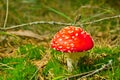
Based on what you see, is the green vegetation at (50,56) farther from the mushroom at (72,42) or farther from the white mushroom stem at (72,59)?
the mushroom at (72,42)

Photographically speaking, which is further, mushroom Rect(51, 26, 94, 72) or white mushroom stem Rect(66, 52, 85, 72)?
white mushroom stem Rect(66, 52, 85, 72)

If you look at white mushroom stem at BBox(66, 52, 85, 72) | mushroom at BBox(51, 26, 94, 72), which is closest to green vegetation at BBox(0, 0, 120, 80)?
white mushroom stem at BBox(66, 52, 85, 72)

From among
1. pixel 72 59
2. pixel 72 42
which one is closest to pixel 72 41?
pixel 72 42

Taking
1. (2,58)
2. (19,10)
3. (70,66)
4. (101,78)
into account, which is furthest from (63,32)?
(19,10)

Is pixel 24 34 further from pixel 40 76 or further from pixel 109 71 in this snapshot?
pixel 109 71

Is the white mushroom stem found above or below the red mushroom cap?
below

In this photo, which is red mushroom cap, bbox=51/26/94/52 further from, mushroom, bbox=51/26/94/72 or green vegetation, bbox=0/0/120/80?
green vegetation, bbox=0/0/120/80

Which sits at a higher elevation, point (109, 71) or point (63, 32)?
point (63, 32)

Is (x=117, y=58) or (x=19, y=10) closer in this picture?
(x=117, y=58)

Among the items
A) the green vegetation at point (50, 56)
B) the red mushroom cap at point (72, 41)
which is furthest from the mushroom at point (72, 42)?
the green vegetation at point (50, 56)
